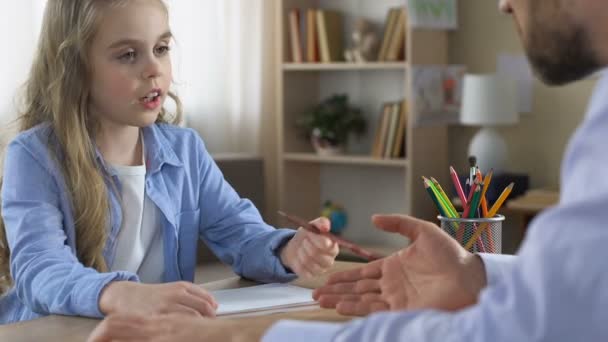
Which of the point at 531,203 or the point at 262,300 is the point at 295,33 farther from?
the point at 262,300

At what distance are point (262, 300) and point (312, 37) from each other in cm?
330

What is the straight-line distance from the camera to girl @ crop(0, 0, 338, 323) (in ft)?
4.92

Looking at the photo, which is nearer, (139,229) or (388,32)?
(139,229)

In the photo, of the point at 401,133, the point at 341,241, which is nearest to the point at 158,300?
the point at 341,241

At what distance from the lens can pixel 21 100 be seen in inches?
72.6

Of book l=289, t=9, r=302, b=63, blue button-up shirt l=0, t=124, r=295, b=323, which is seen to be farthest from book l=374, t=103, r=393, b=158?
blue button-up shirt l=0, t=124, r=295, b=323

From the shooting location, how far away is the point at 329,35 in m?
4.54

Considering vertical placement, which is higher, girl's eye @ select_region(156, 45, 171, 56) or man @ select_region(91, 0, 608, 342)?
girl's eye @ select_region(156, 45, 171, 56)

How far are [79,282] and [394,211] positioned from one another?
3450 millimetres

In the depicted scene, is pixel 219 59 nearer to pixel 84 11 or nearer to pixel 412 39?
pixel 412 39

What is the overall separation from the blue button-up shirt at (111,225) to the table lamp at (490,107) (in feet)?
7.65

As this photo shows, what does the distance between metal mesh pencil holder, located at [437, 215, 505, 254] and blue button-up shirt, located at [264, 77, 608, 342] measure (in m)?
0.62

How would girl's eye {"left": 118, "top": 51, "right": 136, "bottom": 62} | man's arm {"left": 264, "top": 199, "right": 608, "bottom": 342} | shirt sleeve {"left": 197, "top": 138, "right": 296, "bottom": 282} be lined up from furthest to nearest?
girl's eye {"left": 118, "top": 51, "right": 136, "bottom": 62}, shirt sleeve {"left": 197, "top": 138, "right": 296, "bottom": 282}, man's arm {"left": 264, "top": 199, "right": 608, "bottom": 342}

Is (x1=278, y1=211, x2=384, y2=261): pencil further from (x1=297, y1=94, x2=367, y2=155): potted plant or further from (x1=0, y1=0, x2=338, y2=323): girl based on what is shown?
(x1=297, y1=94, x2=367, y2=155): potted plant
